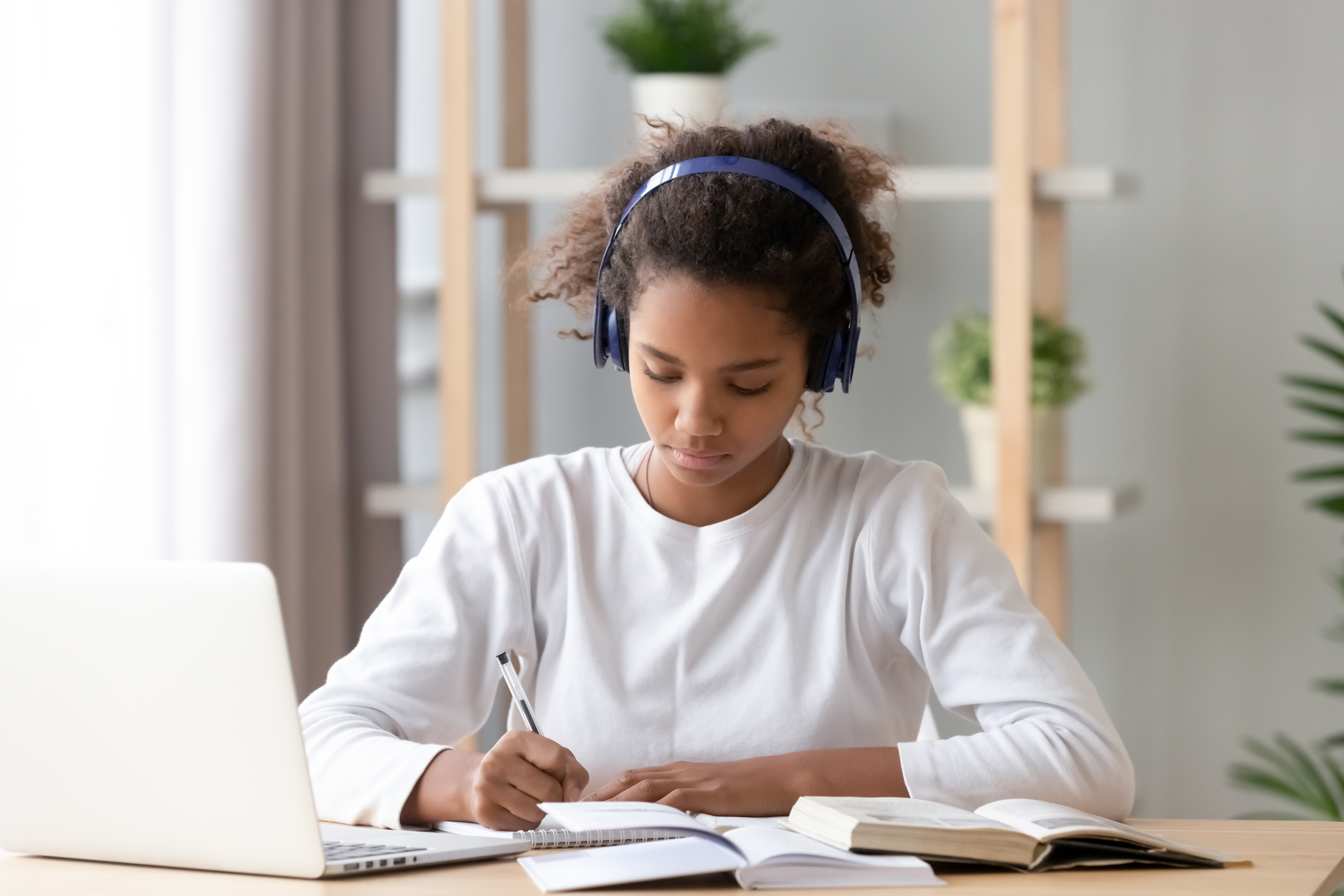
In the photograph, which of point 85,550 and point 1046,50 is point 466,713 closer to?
point 85,550

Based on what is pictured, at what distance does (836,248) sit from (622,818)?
21.1 inches

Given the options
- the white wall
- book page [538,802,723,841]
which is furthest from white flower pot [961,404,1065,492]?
book page [538,802,723,841]

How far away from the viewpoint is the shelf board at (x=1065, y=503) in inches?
88.4

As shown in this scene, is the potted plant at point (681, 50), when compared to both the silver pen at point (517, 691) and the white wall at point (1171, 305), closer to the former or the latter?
the white wall at point (1171, 305)

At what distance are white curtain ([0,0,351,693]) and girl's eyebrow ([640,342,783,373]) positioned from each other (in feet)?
3.34

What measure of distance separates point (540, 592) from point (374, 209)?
1348 millimetres

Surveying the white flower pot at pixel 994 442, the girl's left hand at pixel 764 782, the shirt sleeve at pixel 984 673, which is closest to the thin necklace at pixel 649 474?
the shirt sleeve at pixel 984 673

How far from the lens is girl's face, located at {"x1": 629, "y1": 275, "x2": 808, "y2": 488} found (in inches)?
47.1

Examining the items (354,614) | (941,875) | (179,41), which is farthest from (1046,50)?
(941,875)

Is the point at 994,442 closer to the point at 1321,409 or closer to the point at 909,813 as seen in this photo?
the point at 1321,409

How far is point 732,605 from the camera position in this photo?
1.33 m

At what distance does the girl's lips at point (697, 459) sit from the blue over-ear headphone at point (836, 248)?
0.40 ft

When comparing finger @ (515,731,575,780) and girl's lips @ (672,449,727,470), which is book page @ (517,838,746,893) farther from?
girl's lips @ (672,449,727,470)

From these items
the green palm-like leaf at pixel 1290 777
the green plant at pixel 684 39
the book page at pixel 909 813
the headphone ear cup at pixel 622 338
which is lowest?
the green palm-like leaf at pixel 1290 777
